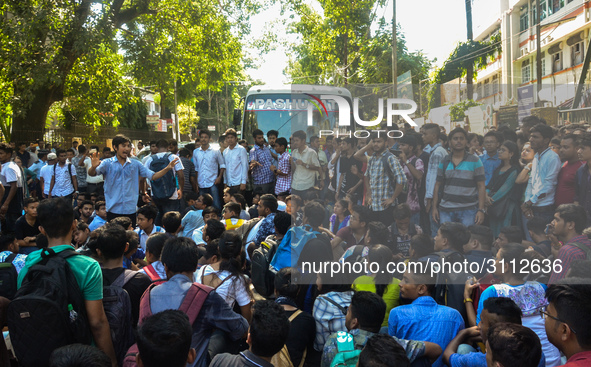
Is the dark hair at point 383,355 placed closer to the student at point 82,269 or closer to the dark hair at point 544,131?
the student at point 82,269

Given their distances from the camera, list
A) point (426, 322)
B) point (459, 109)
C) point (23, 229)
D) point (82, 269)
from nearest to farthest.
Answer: point (82, 269), point (426, 322), point (459, 109), point (23, 229)

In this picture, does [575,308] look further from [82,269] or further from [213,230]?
[213,230]

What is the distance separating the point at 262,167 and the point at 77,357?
7.68m

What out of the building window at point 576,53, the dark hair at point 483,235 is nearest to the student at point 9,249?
the dark hair at point 483,235

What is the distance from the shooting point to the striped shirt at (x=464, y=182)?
189 inches

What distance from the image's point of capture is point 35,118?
647 inches

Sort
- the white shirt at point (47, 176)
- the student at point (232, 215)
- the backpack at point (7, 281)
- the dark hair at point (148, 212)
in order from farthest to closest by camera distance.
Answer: the white shirt at point (47, 176) → the student at point (232, 215) → the dark hair at point (148, 212) → the backpack at point (7, 281)

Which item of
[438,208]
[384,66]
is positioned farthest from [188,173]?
[384,66]

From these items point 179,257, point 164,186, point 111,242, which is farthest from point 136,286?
point 164,186

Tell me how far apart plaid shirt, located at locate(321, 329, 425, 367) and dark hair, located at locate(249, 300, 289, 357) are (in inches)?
14.4

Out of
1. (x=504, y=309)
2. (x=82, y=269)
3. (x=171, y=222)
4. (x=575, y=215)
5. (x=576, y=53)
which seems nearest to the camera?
(x=82, y=269)

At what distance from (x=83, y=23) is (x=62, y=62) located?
3.68ft

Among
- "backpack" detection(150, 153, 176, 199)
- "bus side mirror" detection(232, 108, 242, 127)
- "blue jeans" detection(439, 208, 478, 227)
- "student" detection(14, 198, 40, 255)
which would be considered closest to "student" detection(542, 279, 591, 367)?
"blue jeans" detection(439, 208, 478, 227)

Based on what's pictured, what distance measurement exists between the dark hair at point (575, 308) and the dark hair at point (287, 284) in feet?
6.23
